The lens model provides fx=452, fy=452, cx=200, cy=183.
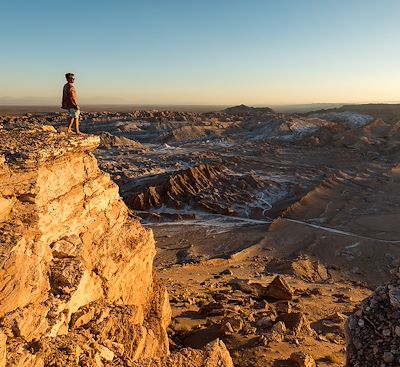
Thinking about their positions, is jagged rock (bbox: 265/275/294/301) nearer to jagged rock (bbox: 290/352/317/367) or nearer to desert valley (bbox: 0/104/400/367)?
desert valley (bbox: 0/104/400/367)

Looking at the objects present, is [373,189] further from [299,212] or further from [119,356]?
[119,356]

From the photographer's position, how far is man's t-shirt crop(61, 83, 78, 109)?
361 inches

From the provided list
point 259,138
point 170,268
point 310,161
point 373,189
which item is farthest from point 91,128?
point 170,268

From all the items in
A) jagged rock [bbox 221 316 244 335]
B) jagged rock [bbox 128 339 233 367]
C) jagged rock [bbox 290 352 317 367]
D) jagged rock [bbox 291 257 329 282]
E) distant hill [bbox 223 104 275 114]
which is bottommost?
jagged rock [bbox 291 257 329 282]

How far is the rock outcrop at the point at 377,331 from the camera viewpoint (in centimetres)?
479

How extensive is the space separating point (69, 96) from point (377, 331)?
7.16 metres

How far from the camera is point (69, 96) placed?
9.26 m

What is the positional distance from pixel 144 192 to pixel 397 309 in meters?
25.8

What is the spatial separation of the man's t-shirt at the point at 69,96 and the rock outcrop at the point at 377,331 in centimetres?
676

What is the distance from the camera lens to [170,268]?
18469 mm

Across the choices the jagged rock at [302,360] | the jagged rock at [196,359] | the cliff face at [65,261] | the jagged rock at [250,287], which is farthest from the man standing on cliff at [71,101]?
the jagged rock at [250,287]

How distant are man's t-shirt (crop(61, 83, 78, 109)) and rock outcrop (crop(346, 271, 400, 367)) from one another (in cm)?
676

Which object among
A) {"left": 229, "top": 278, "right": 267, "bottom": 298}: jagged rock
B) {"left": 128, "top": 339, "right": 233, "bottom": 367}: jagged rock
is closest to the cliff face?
{"left": 128, "top": 339, "right": 233, "bottom": 367}: jagged rock

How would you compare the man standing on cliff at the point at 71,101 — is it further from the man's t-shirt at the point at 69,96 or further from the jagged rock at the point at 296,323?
the jagged rock at the point at 296,323
